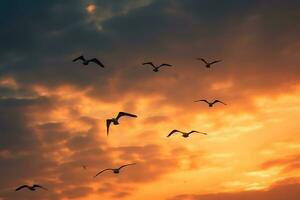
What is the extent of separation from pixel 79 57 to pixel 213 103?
3155 cm

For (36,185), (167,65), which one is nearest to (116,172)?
(36,185)

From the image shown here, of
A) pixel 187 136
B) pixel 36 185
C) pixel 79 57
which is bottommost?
pixel 36 185

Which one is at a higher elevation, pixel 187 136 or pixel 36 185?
pixel 187 136

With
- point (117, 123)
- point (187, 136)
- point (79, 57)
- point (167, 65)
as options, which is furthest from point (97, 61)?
point (187, 136)

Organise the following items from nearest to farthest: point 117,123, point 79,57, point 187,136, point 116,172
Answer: point 117,123, point 79,57, point 116,172, point 187,136

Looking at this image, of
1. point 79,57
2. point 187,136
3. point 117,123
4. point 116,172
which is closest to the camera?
point 117,123

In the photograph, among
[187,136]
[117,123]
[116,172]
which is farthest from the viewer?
[187,136]

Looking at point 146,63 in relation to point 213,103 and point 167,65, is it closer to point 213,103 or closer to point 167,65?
point 167,65

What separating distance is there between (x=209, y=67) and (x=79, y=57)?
92.9 ft

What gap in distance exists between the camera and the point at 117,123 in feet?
253

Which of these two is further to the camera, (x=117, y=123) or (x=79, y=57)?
(x=79, y=57)

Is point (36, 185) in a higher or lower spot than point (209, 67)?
lower

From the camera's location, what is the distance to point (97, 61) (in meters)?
81.8

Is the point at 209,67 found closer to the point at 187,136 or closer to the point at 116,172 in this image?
the point at 187,136
